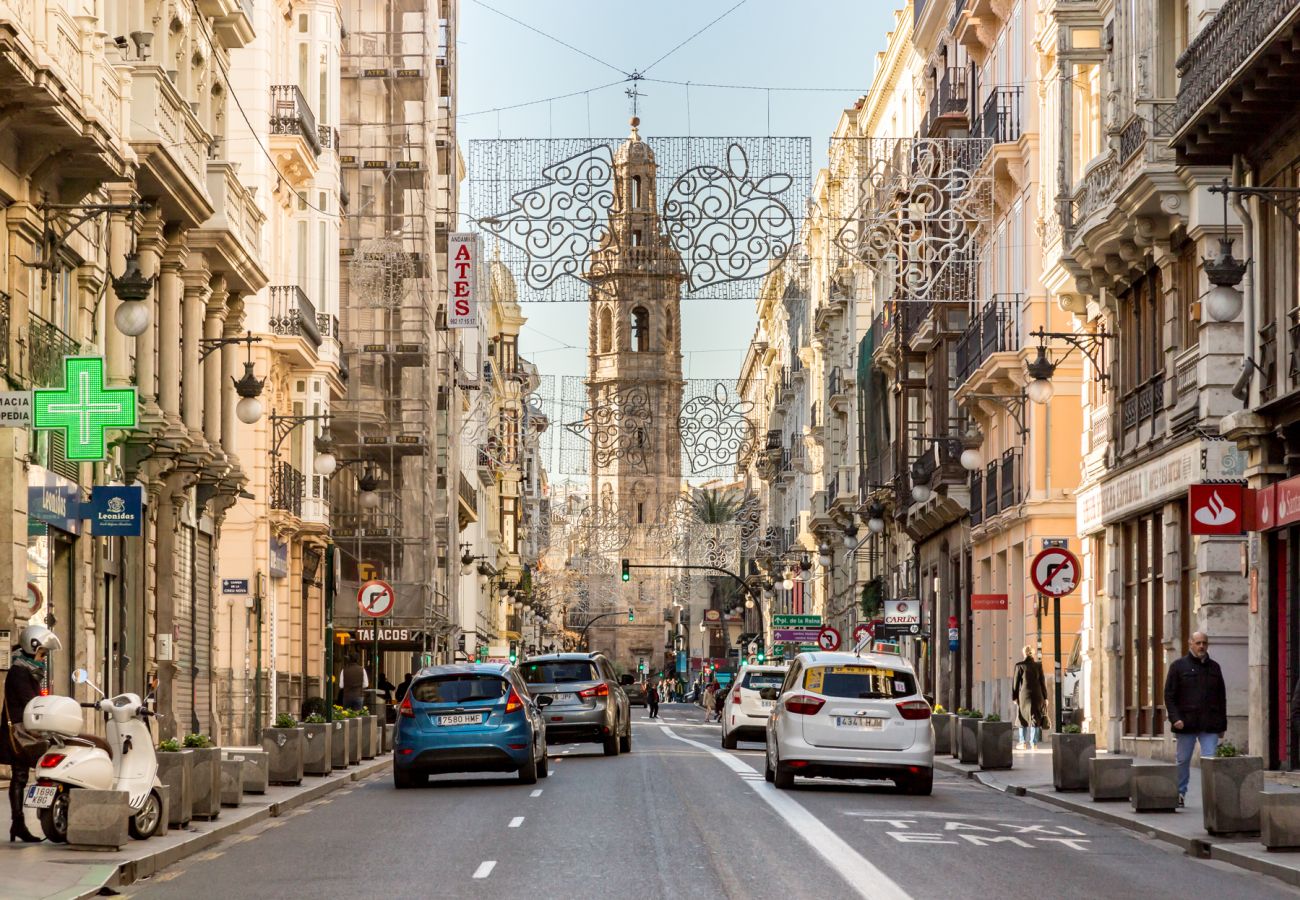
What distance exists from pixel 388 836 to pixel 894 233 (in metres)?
22.9

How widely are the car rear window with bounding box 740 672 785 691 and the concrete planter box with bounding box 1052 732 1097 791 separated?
1639cm

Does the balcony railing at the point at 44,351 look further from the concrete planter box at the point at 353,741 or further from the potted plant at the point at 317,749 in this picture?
the concrete planter box at the point at 353,741

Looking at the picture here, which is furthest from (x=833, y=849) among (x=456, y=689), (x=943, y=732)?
(x=943, y=732)

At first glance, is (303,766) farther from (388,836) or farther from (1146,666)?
(1146,666)

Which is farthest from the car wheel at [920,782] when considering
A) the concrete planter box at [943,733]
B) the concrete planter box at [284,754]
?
the concrete planter box at [943,733]

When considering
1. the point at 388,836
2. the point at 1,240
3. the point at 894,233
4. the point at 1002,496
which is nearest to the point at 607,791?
the point at 388,836

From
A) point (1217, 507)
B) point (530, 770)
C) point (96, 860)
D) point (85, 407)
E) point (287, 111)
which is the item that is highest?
point (287, 111)

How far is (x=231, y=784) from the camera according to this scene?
2416 centimetres

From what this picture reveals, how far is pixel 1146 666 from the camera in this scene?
117 feet

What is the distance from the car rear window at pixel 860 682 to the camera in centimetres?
2662

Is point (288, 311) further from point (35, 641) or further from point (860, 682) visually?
point (35, 641)

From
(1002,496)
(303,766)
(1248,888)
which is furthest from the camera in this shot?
(1002,496)

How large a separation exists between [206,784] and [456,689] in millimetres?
7593

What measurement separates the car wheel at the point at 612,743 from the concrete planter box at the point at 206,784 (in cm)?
1681
